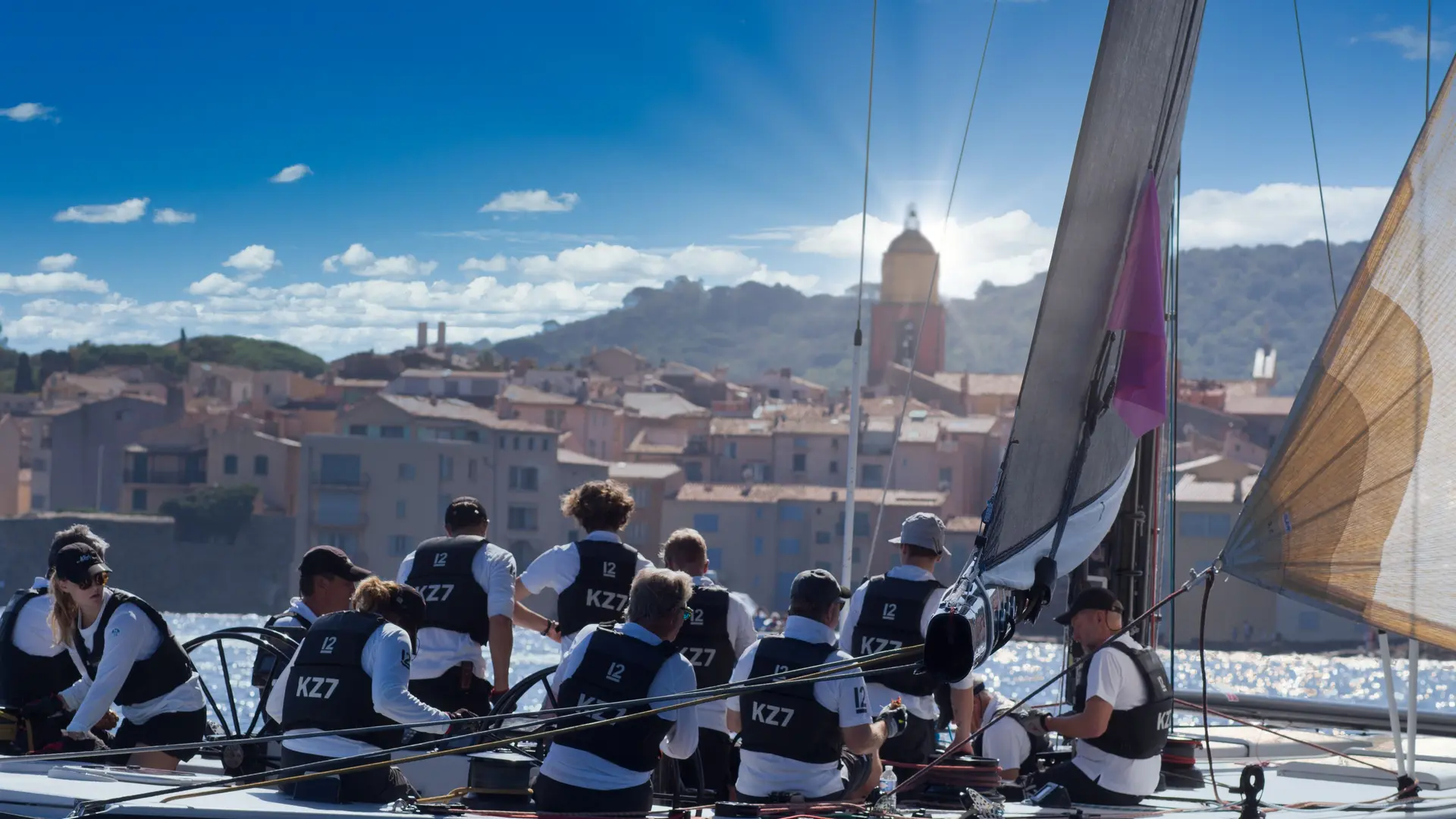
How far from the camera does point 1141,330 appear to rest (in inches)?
202

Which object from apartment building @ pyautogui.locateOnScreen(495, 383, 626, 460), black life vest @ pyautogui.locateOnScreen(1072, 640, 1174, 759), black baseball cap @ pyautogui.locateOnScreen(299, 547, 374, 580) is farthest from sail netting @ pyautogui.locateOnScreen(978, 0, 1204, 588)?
apartment building @ pyautogui.locateOnScreen(495, 383, 626, 460)

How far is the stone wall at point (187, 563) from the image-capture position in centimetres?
6388

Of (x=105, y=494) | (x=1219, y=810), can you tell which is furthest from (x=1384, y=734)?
(x=105, y=494)

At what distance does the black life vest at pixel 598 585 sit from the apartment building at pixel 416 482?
184ft

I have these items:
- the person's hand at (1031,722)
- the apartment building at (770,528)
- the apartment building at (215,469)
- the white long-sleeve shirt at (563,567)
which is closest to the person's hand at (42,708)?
the white long-sleeve shirt at (563,567)

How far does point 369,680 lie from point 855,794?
4.70 feet

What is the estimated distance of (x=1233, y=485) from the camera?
60.2m

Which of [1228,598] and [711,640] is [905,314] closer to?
[1228,598]

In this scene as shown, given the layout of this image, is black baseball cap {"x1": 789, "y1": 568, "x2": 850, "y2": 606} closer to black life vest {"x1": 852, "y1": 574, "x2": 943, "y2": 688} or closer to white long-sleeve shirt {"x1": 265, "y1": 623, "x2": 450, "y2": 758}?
black life vest {"x1": 852, "y1": 574, "x2": 943, "y2": 688}

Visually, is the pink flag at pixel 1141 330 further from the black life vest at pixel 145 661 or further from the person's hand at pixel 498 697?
the black life vest at pixel 145 661

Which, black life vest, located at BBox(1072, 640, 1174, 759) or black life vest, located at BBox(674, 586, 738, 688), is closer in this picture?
black life vest, located at BBox(1072, 640, 1174, 759)

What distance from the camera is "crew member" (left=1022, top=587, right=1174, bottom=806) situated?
4746mm

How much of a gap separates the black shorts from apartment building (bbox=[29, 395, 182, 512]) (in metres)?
70.3

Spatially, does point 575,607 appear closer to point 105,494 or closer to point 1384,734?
point 1384,734
